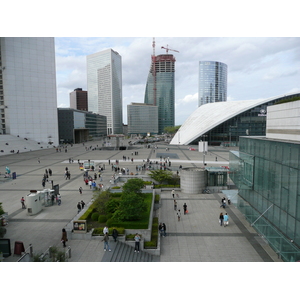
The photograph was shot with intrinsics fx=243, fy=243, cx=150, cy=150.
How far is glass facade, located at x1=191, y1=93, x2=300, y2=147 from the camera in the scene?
70.4 metres

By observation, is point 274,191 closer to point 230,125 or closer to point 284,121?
point 284,121

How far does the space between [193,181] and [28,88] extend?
6862 cm

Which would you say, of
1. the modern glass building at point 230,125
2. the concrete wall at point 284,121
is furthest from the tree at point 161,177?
the modern glass building at point 230,125

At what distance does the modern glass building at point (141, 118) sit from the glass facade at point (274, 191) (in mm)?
166413

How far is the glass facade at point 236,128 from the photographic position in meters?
70.4

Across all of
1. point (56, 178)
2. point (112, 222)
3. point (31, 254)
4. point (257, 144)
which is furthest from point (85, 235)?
point (56, 178)

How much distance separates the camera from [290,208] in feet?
35.1

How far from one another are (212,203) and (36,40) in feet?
252

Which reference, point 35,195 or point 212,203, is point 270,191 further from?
point 35,195

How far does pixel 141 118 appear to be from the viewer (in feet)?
599

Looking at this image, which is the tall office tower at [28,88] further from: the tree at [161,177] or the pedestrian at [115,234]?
the pedestrian at [115,234]

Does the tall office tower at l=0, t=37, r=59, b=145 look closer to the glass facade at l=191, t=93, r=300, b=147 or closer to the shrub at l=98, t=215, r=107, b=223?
the glass facade at l=191, t=93, r=300, b=147

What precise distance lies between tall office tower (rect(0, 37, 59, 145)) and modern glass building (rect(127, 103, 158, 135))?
3992 inches

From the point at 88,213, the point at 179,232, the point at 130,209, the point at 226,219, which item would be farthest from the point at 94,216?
the point at 226,219
